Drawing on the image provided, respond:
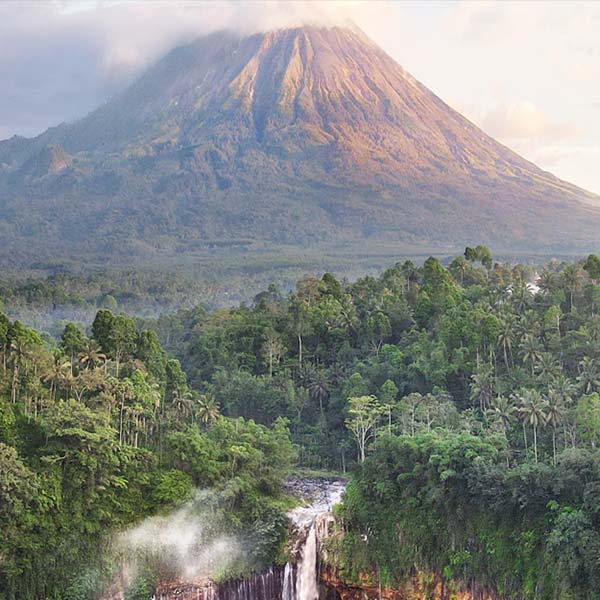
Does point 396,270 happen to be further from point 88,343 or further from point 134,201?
point 134,201

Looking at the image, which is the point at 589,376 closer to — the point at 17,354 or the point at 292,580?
the point at 292,580

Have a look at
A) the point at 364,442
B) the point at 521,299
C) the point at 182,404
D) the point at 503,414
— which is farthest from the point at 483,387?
the point at 182,404

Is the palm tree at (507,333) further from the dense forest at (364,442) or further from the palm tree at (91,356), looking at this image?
the palm tree at (91,356)

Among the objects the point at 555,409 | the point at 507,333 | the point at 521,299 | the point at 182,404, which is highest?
the point at 521,299

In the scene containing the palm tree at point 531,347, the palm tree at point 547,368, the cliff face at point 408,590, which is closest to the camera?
the cliff face at point 408,590

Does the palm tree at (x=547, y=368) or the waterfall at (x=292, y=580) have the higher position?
the palm tree at (x=547, y=368)

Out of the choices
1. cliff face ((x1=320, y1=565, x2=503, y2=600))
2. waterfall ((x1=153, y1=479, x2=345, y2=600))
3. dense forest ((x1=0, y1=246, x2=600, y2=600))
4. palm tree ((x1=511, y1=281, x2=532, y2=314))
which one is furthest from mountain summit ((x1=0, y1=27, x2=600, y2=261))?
cliff face ((x1=320, y1=565, x2=503, y2=600))

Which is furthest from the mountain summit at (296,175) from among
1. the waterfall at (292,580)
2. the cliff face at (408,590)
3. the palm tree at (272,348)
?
the cliff face at (408,590)
